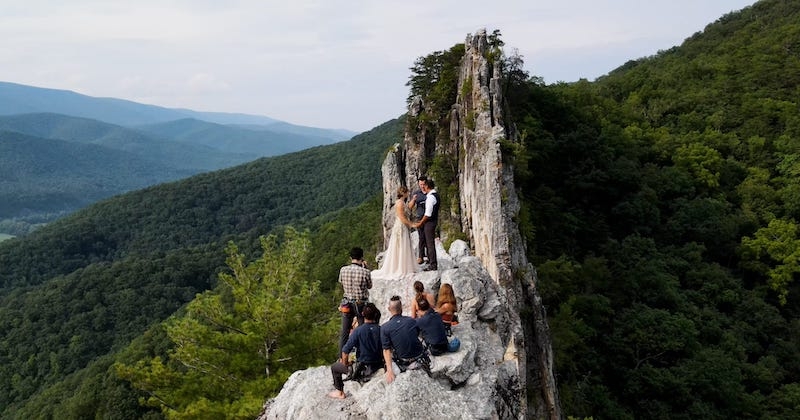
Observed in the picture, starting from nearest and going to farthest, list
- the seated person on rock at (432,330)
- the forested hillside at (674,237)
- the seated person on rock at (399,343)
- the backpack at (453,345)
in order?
the seated person on rock at (399,343), the seated person on rock at (432,330), the backpack at (453,345), the forested hillside at (674,237)

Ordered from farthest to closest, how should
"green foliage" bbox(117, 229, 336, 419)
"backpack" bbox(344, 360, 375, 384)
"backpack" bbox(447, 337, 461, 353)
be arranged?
"green foliage" bbox(117, 229, 336, 419), "backpack" bbox(447, 337, 461, 353), "backpack" bbox(344, 360, 375, 384)

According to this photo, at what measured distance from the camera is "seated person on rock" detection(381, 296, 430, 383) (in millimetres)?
8688

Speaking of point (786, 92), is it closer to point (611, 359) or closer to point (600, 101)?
point (600, 101)

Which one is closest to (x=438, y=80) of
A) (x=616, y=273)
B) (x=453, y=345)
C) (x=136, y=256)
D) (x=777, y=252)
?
(x=616, y=273)

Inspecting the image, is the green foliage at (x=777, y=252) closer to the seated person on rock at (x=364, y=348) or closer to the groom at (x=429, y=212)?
the groom at (x=429, y=212)

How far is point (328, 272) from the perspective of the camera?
50.0m

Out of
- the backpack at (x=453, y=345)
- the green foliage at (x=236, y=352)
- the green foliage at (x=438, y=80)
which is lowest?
the green foliage at (x=236, y=352)

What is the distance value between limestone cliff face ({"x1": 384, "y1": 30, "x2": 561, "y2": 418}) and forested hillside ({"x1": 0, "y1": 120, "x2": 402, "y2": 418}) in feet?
35.2

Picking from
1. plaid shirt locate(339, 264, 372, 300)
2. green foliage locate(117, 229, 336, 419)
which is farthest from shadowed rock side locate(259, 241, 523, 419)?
green foliage locate(117, 229, 336, 419)

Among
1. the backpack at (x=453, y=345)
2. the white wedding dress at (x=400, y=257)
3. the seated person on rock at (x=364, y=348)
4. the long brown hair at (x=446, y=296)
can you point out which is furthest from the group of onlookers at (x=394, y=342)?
the white wedding dress at (x=400, y=257)

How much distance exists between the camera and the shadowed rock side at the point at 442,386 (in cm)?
831

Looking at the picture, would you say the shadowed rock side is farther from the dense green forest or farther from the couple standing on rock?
the dense green forest

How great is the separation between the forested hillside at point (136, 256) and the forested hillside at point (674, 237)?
17000 mm

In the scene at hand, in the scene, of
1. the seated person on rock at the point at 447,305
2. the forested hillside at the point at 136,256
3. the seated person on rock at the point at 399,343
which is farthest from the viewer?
the forested hillside at the point at 136,256
